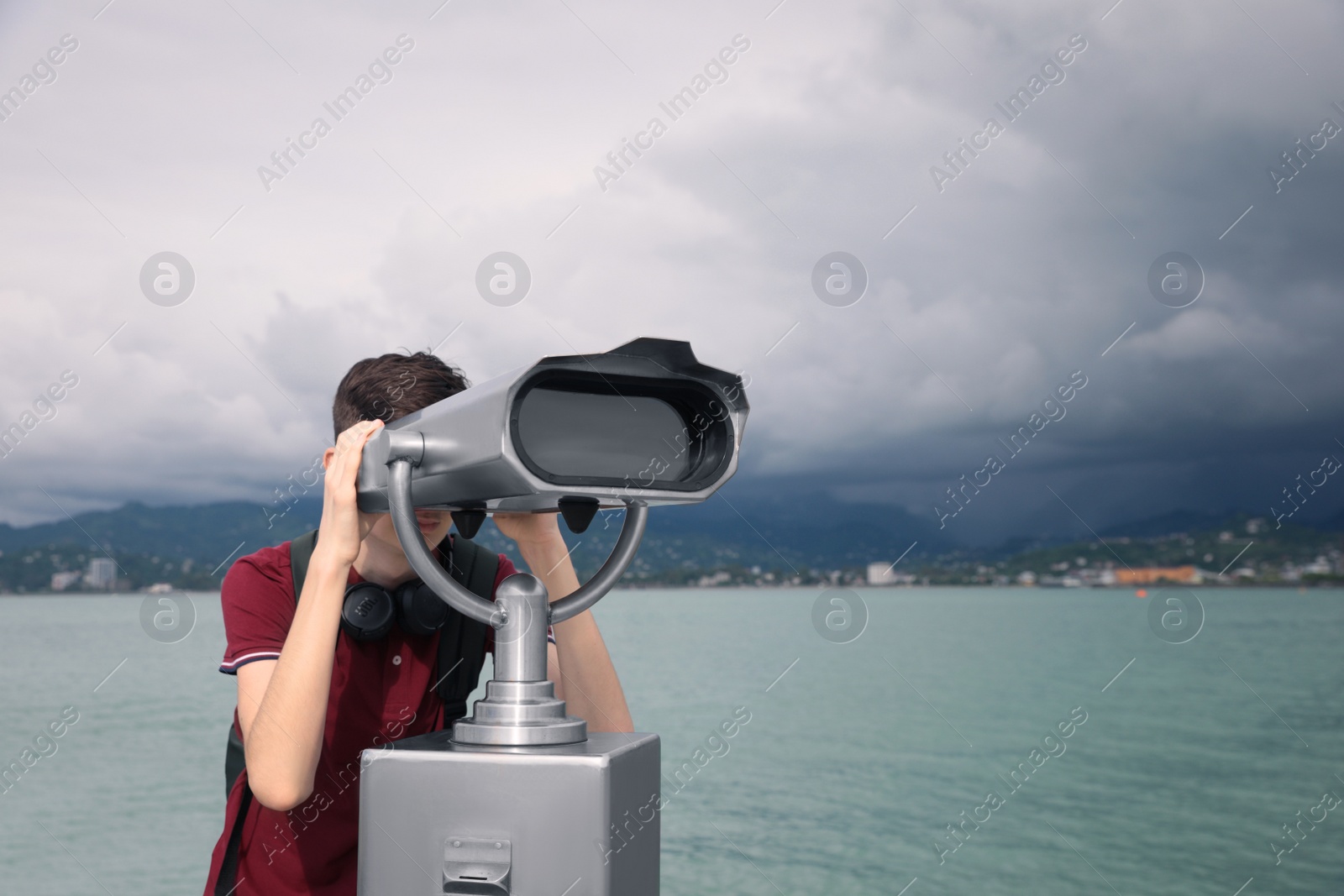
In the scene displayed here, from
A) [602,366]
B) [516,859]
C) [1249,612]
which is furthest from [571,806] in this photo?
[1249,612]

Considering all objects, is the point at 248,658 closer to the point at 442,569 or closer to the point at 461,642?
the point at 461,642

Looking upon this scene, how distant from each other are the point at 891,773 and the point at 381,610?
19.7 meters

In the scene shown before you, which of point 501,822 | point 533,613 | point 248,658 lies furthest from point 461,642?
point 501,822

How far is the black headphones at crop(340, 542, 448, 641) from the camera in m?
1.74

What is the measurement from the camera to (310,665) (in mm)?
1395

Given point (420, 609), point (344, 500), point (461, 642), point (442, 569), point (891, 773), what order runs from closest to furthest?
1. point (442, 569)
2. point (344, 500)
3. point (420, 609)
4. point (461, 642)
5. point (891, 773)

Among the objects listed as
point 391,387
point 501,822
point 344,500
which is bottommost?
point 501,822

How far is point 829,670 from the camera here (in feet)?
141

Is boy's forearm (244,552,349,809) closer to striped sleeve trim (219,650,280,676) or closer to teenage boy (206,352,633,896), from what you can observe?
teenage boy (206,352,633,896)

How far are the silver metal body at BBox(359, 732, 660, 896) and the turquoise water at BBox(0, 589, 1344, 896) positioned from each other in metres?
12.6

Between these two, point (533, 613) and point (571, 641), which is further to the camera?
point (571, 641)

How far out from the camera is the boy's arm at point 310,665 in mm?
1388

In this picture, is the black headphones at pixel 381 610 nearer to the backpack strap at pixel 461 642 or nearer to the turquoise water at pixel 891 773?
the backpack strap at pixel 461 642

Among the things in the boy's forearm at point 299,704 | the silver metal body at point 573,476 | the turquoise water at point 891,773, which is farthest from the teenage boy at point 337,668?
the turquoise water at point 891,773
